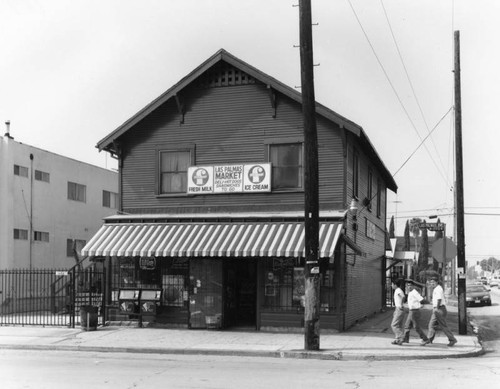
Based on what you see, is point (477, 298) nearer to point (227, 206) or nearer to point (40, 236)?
point (227, 206)

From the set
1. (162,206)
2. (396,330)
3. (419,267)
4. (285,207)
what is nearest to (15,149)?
(162,206)

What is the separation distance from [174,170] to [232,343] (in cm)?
674

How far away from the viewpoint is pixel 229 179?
1995 cm

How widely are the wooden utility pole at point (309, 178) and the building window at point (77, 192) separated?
66.6 feet

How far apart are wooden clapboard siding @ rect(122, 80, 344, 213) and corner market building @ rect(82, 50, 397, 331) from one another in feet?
0.11

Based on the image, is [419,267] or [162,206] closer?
[162,206]

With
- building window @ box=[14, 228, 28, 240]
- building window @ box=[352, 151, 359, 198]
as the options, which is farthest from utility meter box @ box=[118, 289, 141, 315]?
building window @ box=[14, 228, 28, 240]

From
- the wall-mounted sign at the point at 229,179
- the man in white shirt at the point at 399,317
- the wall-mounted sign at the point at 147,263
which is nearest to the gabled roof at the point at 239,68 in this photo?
the wall-mounted sign at the point at 229,179

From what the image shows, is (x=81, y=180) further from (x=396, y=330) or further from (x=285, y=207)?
(x=396, y=330)

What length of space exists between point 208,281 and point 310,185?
227 inches

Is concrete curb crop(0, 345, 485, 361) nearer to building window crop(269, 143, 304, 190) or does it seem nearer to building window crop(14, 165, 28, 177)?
building window crop(269, 143, 304, 190)

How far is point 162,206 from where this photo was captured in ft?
68.1

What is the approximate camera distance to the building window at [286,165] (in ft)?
63.7

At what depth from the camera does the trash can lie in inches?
749
